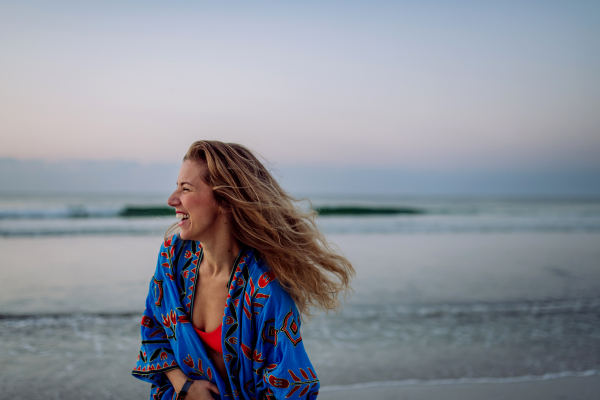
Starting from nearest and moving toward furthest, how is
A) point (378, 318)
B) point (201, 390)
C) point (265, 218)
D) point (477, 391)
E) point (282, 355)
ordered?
point (282, 355)
point (201, 390)
point (265, 218)
point (477, 391)
point (378, 318)

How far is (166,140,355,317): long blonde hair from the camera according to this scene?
5.81 ft

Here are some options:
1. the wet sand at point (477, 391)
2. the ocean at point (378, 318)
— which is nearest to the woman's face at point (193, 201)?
the ocean at point (378, 318)

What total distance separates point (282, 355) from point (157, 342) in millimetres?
693

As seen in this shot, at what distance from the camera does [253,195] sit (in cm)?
180

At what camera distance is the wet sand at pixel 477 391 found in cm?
335

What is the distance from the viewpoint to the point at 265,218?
6.06 feet

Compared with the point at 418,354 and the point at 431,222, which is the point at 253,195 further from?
the point at 431,222

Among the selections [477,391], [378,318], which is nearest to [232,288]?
[477,391]

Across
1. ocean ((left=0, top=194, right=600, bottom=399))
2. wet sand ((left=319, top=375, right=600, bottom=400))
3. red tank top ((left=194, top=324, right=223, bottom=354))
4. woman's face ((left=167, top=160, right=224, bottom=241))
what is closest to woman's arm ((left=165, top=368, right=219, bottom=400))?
red tank top ((left=194, top=324, right=223, bottom=354))

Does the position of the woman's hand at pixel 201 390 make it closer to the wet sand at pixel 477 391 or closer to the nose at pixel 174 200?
the nose at pixel 174 200

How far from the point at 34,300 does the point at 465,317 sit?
6254 mm

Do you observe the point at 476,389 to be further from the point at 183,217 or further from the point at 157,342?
the point at 183,217

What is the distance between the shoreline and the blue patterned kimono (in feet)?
6.31

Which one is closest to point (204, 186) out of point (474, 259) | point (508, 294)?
point (508, 294)
